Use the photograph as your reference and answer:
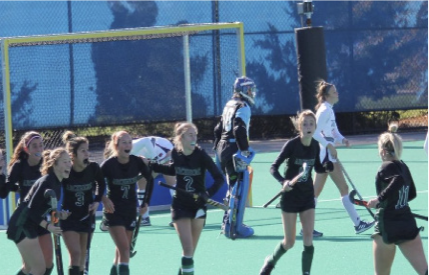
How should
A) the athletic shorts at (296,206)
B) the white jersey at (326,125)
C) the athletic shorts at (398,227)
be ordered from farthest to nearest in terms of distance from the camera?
the white jersey at (326,125), the athletic shorts at (296,206), the athletic shorts at (398,227)

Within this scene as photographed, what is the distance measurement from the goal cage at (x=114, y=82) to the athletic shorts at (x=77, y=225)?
26.3 ft

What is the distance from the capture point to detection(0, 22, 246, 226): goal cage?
1653 cm

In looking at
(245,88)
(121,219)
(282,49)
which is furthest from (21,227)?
(282,49)

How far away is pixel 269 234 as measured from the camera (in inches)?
417

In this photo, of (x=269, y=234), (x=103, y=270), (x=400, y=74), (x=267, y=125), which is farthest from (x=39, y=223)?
(x=400, y=74)

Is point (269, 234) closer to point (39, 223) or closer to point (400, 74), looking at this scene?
point (39, 223)

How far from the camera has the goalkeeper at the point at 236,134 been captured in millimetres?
10234

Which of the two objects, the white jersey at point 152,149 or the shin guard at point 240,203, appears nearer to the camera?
the shin guard at point 240,203

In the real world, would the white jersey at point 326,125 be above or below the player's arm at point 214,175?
above

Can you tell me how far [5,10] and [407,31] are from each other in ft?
29.1

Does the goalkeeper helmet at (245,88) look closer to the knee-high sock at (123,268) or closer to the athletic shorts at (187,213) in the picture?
the athletic shorts at (187,213)

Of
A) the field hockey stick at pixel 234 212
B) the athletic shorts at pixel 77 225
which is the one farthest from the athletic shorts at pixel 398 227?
the field hockey stick at pixel 234 212

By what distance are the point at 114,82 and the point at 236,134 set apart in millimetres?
7781

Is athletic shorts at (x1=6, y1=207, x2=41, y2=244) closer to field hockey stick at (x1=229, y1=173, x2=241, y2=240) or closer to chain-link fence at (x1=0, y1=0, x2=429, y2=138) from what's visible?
field hockey stick at (x1=229, y1=173, x2=241, y2=240)
